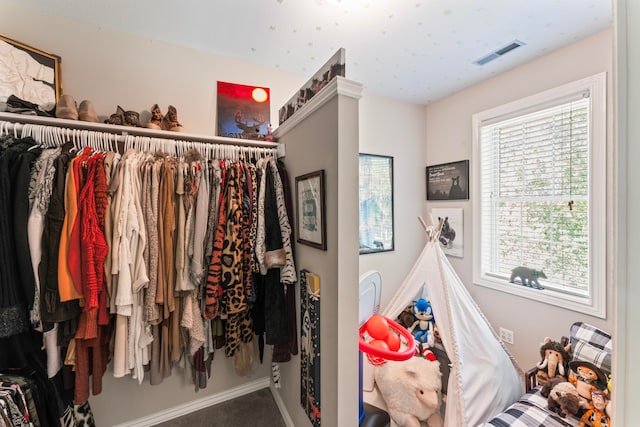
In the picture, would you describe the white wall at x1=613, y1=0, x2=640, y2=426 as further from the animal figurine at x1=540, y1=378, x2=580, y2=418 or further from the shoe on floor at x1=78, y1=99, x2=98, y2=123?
the shoe on floor at x1=78, y1=99, x2=98, y2=123

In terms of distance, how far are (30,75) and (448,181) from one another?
3391mm

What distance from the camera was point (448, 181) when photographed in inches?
113

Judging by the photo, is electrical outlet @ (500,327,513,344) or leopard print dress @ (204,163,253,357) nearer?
leopard print dress @ (204,163,253,357)

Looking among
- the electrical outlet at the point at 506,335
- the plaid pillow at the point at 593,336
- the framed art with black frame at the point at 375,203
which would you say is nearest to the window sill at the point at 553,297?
the plaid pillow at the point at 593,336

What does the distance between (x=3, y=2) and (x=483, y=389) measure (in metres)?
3.76

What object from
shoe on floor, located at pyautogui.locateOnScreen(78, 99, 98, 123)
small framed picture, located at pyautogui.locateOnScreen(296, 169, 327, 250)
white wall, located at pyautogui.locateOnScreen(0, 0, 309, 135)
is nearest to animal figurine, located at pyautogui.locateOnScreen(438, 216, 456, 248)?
small framed picture, located at pyautogui.locateOnScreen(296, 169, 327, 250)

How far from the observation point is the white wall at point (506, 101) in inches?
74.3

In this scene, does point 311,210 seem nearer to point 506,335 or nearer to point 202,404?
point 202,404

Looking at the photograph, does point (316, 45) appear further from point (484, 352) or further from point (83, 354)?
point (484, 352)

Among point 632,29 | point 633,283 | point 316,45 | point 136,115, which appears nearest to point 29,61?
point 136,115

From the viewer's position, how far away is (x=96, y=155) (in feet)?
4.49

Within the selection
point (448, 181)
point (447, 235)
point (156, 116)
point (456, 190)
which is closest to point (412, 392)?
point (447, 235)

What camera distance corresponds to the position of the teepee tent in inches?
66.0

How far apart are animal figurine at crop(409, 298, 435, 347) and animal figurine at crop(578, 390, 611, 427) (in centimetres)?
95
